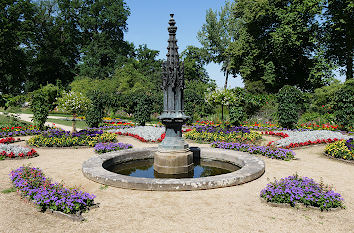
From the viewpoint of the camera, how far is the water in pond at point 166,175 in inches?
313

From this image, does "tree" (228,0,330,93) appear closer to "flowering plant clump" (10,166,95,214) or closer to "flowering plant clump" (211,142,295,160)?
"flowering plant clump" (211,142,295,160)

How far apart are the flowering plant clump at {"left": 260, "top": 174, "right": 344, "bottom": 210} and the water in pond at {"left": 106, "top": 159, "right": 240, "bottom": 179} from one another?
2.65m

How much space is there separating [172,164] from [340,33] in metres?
30.8

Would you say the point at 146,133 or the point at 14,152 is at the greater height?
the point at 146,133

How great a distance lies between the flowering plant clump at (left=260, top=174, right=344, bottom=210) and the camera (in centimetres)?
521

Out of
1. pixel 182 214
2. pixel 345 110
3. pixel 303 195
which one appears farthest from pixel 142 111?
pixel 303 195

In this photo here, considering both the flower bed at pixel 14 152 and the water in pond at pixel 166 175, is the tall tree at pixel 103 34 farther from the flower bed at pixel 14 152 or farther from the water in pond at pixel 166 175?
the water in pond at pixel 166 175

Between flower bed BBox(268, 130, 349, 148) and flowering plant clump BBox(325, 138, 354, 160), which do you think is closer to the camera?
flowering plant clump BBox(325, 138, 354, 160)

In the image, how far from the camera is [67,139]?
1241cm

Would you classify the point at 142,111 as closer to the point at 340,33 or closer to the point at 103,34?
the point at 340,33

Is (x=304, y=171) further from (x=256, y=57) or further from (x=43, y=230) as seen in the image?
(x=256, y=57)

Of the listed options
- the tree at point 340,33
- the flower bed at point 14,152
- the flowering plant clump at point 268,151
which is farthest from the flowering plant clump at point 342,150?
the tree at point 340,33

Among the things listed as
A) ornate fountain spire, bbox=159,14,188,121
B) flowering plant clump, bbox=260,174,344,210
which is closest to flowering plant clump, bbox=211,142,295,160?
ornate fountain spire, bbox=159,14,188,121

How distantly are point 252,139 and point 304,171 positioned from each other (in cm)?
525
